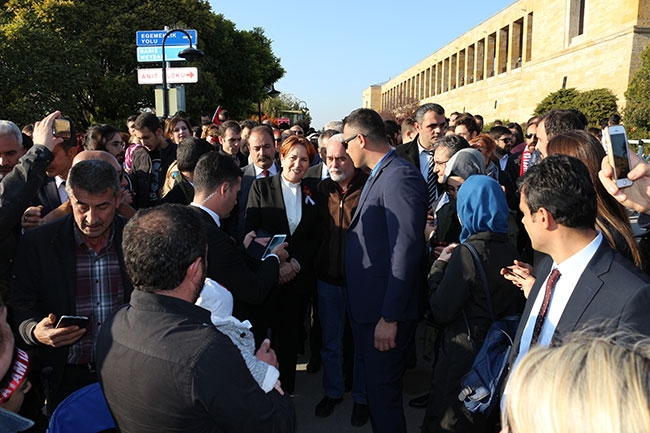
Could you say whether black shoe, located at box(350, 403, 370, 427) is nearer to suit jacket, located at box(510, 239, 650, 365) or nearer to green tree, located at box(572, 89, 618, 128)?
suit jacket, located at box(510, 239, 650, 365)

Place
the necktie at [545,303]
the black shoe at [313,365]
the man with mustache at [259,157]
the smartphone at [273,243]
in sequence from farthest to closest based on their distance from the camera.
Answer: the man with mustache at [259,157] → the black shoe at [313,365] → the smartphone at [273,243] → the necktie at [545,303]

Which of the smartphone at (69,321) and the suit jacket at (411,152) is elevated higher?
the suit jacket at (411,152)

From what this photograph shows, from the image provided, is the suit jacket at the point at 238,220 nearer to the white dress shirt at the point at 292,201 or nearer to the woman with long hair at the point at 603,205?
the white dress shirt at the point at 292,201

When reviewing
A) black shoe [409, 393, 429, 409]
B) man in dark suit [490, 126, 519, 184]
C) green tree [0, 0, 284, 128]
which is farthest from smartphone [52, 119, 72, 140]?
green tree [0, 0, 284, 128]

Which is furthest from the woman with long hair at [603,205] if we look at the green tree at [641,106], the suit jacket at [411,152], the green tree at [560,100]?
the green tree at [560,100]

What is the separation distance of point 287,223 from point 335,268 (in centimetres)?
64

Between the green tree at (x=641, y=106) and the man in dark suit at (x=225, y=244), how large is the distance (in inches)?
767

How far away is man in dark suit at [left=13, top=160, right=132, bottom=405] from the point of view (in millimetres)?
2629

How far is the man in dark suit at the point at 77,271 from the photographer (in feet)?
8.63

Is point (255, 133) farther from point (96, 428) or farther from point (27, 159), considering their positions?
point (96, 428)

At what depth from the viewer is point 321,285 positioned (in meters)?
4.30

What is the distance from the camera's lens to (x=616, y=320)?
1755 millimetres

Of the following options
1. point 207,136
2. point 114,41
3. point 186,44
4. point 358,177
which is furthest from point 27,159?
point 114,41

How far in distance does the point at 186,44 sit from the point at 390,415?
44.9ft
